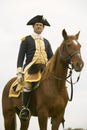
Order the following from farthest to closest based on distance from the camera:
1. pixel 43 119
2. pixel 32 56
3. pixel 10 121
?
pixel 10 121 < pixel 32 56 < pixel 43 119

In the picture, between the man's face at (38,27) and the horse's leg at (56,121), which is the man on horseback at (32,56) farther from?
the horse's leg at (56,121)

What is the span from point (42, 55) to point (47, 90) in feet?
4.13

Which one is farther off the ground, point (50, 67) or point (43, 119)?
point (50, 67)

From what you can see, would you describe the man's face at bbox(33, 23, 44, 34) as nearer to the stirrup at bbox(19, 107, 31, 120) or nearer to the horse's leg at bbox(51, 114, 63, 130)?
the stirrup at bbox(19, 107, 31, 120)

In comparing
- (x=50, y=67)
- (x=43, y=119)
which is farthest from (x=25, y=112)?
(x=50, y=67)

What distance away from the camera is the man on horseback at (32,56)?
14875 millimetres

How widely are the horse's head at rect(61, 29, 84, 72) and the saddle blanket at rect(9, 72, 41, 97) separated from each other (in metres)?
1.19

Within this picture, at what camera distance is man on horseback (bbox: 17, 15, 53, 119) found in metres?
14.9

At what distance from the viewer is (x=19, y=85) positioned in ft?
51.1

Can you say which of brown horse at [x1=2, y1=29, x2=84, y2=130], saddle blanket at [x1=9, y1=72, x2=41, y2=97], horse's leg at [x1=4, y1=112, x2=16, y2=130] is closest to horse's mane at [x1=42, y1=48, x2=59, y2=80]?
brown horse at [x1=2, y1=29, x2=84, y2=130]

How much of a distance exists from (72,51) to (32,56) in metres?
1.87

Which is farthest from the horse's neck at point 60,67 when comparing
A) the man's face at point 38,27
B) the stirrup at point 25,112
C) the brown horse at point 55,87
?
the stirrup at point 25,112

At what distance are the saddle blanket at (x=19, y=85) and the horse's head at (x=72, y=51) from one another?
Result: 119 cm

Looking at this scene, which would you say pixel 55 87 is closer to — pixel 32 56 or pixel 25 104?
pixel 25 104
